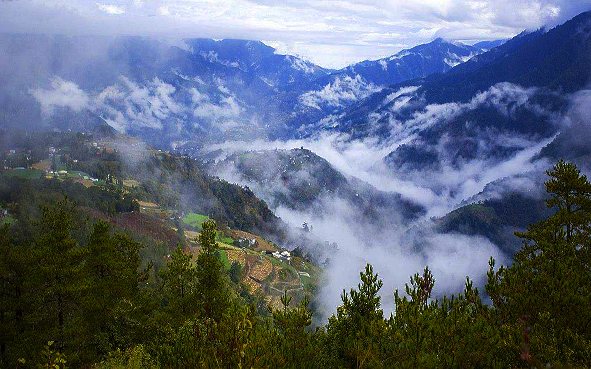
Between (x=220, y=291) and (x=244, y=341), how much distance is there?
812 inches

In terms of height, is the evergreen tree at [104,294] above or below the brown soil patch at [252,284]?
above

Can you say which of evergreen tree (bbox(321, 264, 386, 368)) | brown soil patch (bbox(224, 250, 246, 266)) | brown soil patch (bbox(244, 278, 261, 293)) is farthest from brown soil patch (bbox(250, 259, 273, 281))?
evergreen tree (bbox(321, 264, 386, 368))

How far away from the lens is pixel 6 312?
27969 millimetres

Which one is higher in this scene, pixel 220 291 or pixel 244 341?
pixel 244 341

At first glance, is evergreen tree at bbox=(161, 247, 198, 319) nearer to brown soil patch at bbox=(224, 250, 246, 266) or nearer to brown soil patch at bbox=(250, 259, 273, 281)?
brown soil patch at bbox=(250, 259, 273, 281)

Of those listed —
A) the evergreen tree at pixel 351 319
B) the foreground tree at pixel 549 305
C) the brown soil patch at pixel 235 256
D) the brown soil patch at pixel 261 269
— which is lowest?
A: the brown soil patch at pixel 261 269

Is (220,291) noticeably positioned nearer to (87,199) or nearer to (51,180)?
(87,199)

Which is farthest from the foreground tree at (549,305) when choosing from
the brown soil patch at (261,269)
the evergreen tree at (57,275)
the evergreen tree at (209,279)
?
the brown soil patch at (261,269)

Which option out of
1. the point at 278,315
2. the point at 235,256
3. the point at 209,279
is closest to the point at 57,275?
the point at 209,279

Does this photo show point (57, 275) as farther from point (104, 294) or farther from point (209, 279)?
point (209, 279)

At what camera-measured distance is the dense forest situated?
468 inches

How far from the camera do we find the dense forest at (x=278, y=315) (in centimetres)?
1190

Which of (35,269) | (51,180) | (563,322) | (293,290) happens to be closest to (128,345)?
(35,269)

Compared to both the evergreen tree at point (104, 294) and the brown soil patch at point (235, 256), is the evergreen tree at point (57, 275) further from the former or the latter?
the brown soil patch at point (235, 256)
